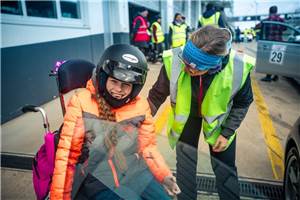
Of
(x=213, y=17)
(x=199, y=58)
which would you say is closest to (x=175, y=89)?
(x=199, y=58)

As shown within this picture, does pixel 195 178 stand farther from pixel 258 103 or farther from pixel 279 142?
pixel 258 103

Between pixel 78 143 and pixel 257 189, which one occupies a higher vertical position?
pixel 78 143

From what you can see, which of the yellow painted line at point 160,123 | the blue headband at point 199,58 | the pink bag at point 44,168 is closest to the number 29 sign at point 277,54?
the yellow painted line at point 160,123

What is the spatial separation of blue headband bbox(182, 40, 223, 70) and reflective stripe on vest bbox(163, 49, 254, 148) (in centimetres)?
15

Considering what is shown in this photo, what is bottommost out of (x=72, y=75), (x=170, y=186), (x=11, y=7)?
(x=170, y=186)

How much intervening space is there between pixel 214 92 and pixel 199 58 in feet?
0.96

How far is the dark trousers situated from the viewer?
1.66 m

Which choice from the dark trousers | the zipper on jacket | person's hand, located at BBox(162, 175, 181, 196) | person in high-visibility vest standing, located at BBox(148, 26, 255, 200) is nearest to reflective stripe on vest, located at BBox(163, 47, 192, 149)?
person in high-visibility vest standing, located at BBox(148, 26, 255, 200)

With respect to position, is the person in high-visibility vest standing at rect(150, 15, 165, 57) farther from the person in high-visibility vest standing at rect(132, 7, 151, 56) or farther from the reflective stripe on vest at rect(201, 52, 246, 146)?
the reflective stripe on vest at rect(201, 52, 246, 146)

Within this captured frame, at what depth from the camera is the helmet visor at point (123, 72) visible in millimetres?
1284

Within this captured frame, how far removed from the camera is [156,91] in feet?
6.00

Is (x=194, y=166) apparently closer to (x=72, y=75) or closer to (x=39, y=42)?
(x=72, y=75)

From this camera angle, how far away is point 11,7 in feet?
13.6

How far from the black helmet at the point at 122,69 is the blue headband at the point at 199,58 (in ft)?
0.83
